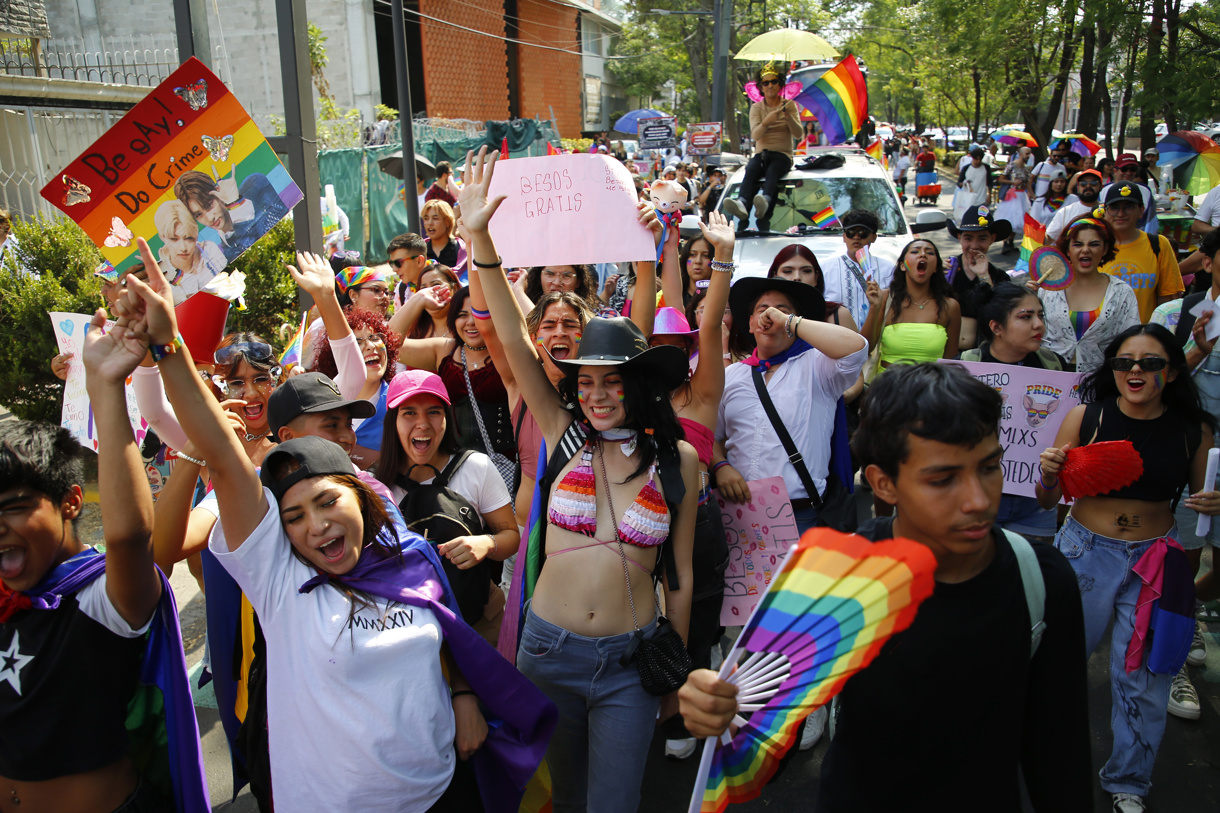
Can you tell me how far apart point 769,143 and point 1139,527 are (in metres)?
6.51

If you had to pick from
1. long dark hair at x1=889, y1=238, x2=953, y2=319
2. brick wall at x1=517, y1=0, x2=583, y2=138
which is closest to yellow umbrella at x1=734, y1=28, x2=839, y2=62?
long dark hair at x1=889, y1=238, x2=953, y2=319

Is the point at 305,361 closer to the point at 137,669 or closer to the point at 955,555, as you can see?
the point at 137,669

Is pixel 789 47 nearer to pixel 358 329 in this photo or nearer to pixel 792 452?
pixel 358 329

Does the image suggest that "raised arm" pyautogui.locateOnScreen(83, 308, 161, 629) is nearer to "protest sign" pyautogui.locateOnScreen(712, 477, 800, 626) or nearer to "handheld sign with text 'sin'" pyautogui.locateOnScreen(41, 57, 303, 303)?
"handheld sign with text 'sin'" pyautogui.locateOnScreen(41, 57, 303, 303)

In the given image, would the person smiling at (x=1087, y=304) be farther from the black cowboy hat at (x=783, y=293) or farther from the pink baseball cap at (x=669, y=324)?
the pink baseball cap at (x=669, y=324)

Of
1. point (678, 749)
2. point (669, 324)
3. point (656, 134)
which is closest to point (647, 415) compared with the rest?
point (669, 324)

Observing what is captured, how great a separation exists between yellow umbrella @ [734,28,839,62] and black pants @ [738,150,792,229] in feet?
24.3

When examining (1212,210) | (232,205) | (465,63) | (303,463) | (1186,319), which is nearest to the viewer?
(303,463)

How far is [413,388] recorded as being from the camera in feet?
10.4

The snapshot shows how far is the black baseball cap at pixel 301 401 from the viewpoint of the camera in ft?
9.98

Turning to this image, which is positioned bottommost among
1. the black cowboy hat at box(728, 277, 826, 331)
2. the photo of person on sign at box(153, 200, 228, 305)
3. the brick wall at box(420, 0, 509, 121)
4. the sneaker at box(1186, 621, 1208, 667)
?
the sneaker at box(1186, 621, 1208, 667)

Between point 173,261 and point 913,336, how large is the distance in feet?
12.6

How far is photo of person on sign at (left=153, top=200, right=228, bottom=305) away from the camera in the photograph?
3.46m

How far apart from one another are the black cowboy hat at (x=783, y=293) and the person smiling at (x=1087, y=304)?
2083mm
